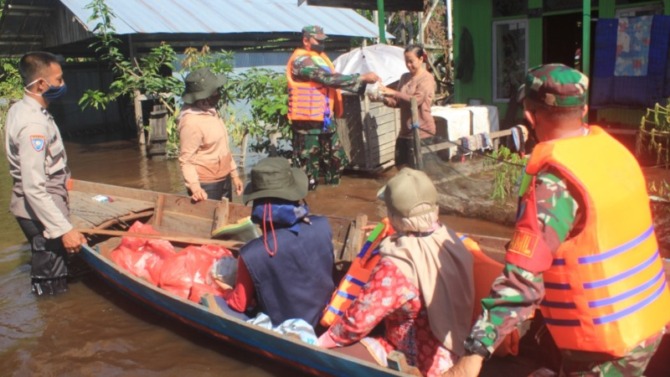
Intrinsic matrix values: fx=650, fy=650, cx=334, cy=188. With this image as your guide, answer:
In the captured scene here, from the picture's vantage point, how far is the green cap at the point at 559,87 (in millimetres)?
2139

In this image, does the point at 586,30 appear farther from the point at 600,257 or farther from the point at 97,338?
the point at 600,257

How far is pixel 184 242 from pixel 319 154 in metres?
3.38

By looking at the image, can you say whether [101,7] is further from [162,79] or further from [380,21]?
[380,21]

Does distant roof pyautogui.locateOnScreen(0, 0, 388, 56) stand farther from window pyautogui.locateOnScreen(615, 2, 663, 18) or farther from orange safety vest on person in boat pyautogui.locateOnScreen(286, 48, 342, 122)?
window pyautogui.locateOnScreen(615, 2, 663, 18)

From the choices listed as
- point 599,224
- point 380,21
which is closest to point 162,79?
point 380,21

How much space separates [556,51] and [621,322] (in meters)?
9.91

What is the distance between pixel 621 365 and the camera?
2180mm

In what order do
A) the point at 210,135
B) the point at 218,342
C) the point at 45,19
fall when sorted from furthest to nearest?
the point at 45,19 → the point at 210,135 → the point at 218,342

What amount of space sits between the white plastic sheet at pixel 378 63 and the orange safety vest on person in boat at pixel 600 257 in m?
7.99

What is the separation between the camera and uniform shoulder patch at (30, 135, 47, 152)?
182 inches

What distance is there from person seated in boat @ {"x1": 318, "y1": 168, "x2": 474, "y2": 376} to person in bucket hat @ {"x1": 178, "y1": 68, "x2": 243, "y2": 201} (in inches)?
105

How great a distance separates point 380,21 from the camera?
421 inches

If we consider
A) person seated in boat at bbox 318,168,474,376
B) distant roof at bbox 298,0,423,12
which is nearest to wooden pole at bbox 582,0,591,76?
distant roof at bbox 298,0,423,12

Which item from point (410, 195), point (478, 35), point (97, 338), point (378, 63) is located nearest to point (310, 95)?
point (378, 63)
